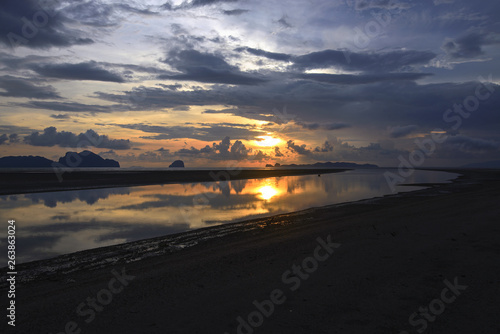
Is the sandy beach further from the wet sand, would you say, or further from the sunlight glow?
the wet sand

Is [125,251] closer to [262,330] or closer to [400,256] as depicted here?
[262,330]

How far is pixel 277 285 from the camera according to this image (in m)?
7.56

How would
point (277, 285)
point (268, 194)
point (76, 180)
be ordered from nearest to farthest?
point (277, 285)
point (268, 194)
point (76, 180)

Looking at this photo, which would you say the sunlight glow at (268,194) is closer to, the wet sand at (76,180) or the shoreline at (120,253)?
the shoreline at (120,253)

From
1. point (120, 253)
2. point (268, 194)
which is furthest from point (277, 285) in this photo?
point (268, 194)

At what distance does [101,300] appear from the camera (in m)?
6.98

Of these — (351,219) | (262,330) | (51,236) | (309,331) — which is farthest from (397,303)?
A: (51,236)

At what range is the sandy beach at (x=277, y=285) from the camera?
576 cm

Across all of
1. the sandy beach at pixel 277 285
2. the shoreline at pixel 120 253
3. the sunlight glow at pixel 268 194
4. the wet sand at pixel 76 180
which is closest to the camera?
the sandy beach at pixel 277 285

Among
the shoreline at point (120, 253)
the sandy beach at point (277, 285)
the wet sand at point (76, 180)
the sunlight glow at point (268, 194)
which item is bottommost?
the wet sand at point (76, 180)

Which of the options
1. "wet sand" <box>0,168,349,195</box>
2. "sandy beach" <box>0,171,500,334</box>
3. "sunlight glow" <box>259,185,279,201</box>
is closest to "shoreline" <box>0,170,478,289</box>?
"sandy beach" <box>0,171,500,334</box>

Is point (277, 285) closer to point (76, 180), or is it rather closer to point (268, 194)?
point (268, 194)

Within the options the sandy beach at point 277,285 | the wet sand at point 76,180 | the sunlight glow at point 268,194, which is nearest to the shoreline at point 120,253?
the sandy beach at point 277,285

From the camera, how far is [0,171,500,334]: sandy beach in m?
5.76
